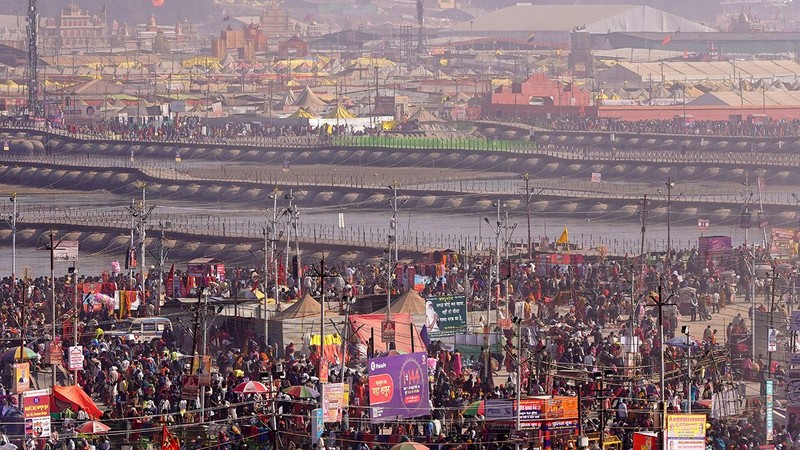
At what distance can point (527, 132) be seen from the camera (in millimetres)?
92938

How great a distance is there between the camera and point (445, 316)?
100ft

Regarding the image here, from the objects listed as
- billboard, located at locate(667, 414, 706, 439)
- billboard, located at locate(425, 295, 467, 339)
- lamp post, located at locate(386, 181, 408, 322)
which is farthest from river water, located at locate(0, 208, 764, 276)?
billboard, located at locate(667, 414, 706, 439)

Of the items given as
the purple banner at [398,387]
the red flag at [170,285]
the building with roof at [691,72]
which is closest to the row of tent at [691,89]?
the building with roof at [691,72]

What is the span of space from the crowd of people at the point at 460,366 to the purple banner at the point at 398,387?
28 centimetres

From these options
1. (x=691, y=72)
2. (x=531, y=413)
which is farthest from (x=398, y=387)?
(x=691, y=72)

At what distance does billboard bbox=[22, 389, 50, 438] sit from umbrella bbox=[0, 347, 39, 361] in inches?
219

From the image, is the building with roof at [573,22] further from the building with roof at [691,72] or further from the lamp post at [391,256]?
the lamp post at [391,256]

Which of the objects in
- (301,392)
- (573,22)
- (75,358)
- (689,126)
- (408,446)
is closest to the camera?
(408,446)

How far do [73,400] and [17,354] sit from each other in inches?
170

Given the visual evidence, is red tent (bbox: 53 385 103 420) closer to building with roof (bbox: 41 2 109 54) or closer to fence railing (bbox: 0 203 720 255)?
fence railing (bbox: 0 203 720 255)

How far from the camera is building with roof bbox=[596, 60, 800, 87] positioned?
120500mm

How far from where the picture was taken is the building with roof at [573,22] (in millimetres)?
167625

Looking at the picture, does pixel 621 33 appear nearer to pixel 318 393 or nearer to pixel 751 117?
pixel 751 117

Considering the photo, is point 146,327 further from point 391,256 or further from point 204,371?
point 391,256
